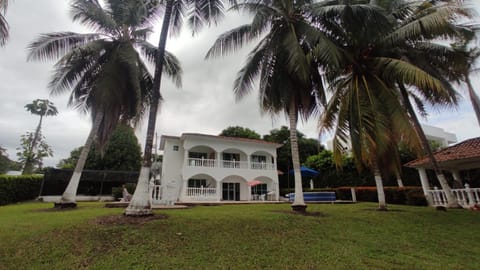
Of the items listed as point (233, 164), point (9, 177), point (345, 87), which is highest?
point (345, 87)

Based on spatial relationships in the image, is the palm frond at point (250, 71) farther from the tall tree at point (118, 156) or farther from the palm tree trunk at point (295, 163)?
the tall tree at point (118, 156)

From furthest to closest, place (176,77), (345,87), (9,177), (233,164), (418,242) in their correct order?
(233,164) < (9,177) < (176,77) < (345,87) < (418,242)

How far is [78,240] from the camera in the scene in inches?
195

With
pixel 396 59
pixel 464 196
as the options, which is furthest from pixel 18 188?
pixel 464 196

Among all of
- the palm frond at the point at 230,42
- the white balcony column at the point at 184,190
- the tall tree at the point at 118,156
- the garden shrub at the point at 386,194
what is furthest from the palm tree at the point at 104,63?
the tall tree at the point at 118,156

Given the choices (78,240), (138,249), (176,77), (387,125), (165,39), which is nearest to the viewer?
(138,249)

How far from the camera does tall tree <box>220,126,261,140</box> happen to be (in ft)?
106

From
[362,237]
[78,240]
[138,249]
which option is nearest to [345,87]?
[362,237]

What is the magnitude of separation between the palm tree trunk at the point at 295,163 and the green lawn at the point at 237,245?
1.62 meters

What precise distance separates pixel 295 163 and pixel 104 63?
991 centimetres

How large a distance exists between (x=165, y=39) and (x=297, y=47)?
4748 millimetres

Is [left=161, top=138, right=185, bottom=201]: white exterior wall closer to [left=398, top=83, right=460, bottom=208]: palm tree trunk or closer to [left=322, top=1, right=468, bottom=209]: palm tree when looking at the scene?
[left=322, top=1, right=468, bottom=209]: palm tree

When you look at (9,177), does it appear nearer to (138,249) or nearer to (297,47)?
(138,249)

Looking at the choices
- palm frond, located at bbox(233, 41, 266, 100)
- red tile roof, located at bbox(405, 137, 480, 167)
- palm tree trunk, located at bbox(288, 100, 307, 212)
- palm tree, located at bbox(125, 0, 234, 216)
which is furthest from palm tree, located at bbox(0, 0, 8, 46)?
red tile roof, located at bbox(405, 137, 480, 167)
